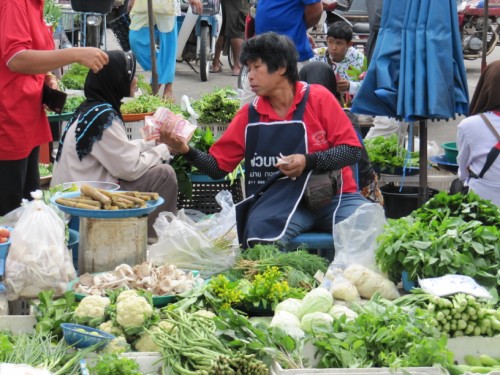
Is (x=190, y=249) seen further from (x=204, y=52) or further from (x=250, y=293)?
(x=204, y=52)

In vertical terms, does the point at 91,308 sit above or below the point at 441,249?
below

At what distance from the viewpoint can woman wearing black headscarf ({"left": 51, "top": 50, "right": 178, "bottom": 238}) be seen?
17.4 ft

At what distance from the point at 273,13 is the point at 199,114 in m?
1.09

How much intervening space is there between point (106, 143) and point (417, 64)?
1816 mm

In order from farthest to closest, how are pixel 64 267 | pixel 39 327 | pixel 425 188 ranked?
pixel 425 188 < pixel 64 267 < pixel 39 327

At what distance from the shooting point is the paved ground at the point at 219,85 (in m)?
10.2

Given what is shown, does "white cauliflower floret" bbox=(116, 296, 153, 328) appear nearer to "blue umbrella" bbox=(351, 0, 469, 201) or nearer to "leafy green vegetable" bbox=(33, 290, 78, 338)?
"leafy green vegetable" bbox=(33, 290, 78, 338)

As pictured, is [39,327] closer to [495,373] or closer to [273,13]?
[495,373]

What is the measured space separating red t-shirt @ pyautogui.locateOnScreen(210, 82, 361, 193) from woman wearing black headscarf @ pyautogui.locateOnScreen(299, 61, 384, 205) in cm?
54

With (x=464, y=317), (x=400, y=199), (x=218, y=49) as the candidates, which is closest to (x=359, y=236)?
(x=464, y=317)

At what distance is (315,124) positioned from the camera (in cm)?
504

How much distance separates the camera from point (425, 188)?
594 centimetres

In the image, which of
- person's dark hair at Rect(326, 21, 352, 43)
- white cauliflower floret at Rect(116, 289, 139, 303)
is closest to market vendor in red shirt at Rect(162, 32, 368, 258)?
white cauliflower floret at Rect(116, 289, 139, 303)

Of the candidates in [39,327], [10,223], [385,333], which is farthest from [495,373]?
[10,223]
